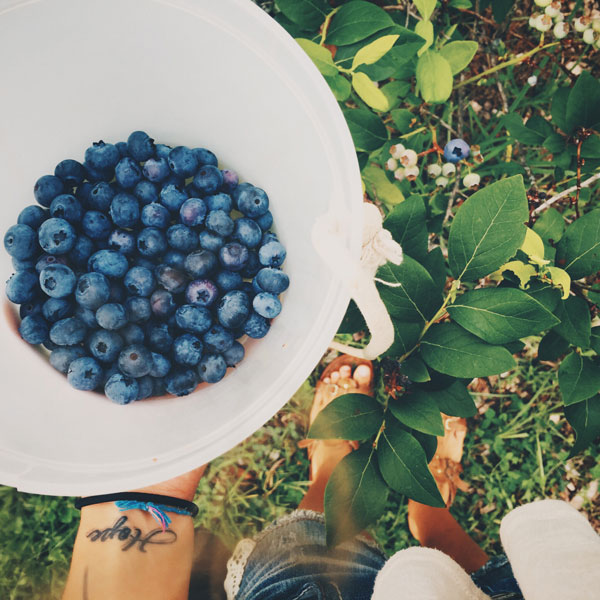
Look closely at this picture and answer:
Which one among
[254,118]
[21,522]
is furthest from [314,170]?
[21,522]

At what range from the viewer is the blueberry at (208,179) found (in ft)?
3.52

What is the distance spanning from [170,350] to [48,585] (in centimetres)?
119

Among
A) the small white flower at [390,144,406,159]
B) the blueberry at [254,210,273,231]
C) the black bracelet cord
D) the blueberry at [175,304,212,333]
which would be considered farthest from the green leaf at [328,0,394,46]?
the black bracelet cord

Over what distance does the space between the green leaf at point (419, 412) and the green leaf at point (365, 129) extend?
548 millimetres

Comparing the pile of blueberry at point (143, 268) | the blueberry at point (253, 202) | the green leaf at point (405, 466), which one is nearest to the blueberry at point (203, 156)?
the pile of blueberry at point (143, 268)

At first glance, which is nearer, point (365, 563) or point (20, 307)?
point (20, 307)

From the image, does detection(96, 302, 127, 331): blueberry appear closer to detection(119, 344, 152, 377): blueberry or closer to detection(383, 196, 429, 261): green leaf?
detection(119, 344, 152, 377): blueberry

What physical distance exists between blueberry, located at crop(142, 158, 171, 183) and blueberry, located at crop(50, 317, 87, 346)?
0.34 m

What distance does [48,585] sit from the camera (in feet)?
5.49

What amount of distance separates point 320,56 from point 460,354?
0.60 meters

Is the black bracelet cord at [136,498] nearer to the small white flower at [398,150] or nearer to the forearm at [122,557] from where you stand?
the forearm at [122,557]

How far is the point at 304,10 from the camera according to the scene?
96 centimetres

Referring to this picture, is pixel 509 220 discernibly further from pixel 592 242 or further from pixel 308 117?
pixel 308 117

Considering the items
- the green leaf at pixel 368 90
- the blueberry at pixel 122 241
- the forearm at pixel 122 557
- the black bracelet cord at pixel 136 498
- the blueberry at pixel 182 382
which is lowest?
the forearm at pixel 122 557
